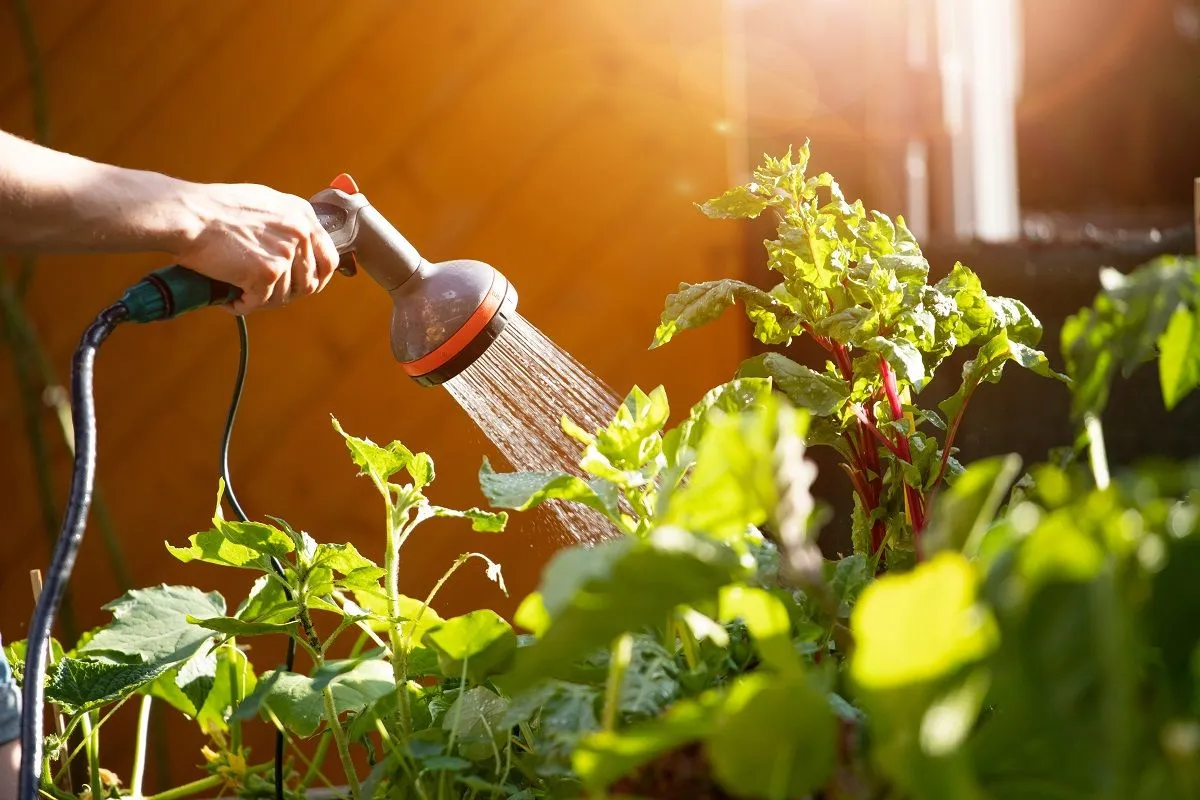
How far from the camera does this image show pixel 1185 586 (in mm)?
336

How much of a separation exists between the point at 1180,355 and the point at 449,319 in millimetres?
546

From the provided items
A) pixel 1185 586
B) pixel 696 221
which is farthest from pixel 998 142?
pixel 1185 586

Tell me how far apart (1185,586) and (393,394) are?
4.99 feet

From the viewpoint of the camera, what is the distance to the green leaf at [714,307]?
734 mm

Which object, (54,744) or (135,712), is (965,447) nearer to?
(54,744)

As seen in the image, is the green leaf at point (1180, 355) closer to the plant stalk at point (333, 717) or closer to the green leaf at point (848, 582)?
the green leaf at point (848, 582)

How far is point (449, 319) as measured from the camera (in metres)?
0.88

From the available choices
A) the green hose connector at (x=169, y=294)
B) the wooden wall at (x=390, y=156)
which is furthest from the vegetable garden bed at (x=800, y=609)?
the wooden wall at (x=390, y=156)

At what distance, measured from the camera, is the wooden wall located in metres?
1.77

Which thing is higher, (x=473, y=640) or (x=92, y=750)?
(x=473, y=640)

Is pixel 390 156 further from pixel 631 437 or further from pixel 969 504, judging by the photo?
pixel 969 504

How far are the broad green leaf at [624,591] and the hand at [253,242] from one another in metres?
0.50

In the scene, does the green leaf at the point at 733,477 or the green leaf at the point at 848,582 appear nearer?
the green leaf at the point at 733,477

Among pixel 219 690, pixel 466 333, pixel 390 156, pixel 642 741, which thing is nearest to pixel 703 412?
pixel 642 741
